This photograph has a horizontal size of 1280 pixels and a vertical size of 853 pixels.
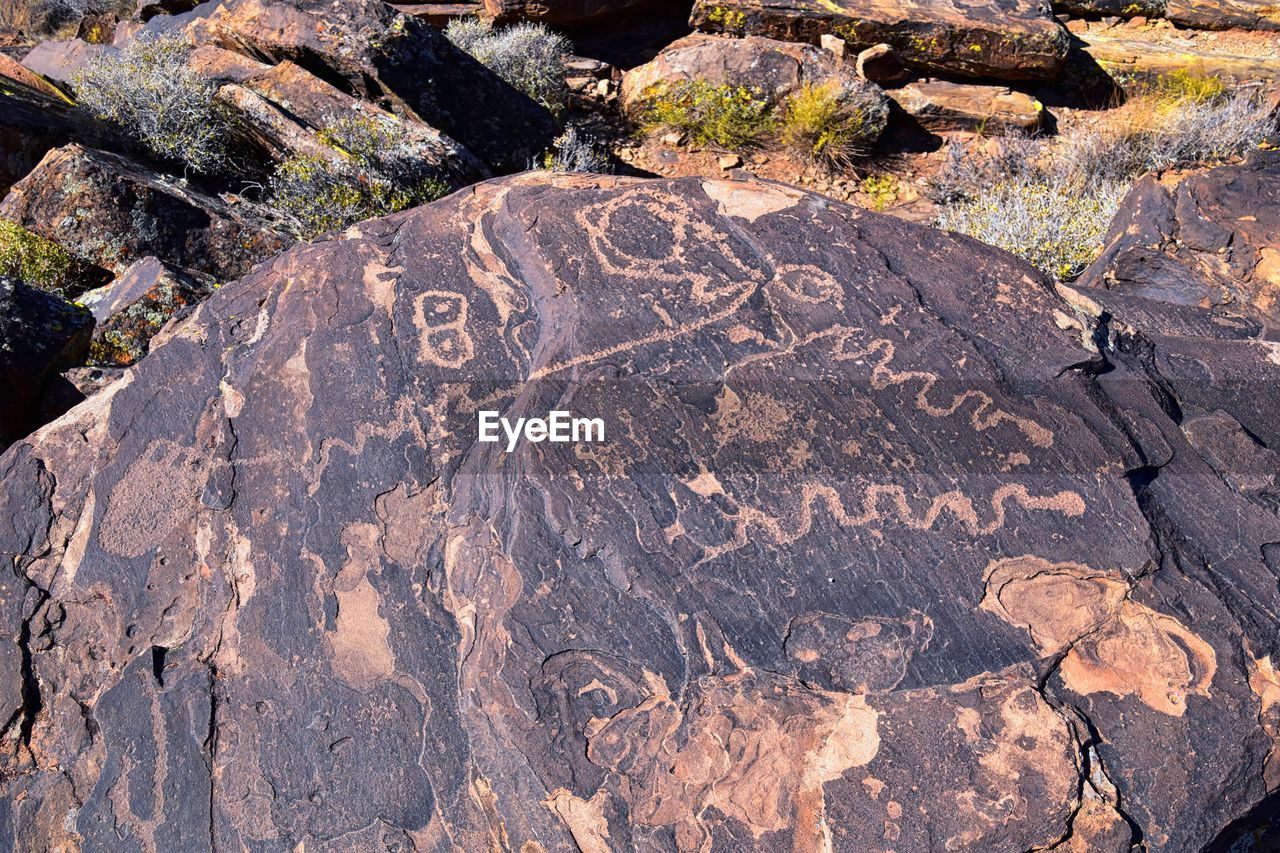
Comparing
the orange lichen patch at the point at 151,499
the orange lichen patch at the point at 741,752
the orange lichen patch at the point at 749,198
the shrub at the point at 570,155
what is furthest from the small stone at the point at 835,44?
the orange lichen patch at the point at 741,752

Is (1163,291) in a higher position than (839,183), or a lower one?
higher

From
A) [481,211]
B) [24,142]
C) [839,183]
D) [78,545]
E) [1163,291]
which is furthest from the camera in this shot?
[839,183]

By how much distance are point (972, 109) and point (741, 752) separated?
6153 millimetres

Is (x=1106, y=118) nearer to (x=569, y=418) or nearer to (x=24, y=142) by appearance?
(x=569, y=418)

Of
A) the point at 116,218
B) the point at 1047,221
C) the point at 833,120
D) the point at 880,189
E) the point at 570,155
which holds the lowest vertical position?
the point at 880,189

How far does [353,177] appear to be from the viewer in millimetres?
4816

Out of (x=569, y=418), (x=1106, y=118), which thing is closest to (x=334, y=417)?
(x=569, y=418)

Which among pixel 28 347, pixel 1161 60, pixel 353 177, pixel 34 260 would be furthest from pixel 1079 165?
pixel 34 260

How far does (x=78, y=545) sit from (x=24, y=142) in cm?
388

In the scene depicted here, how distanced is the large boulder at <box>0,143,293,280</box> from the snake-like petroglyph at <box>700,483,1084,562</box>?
130 inches

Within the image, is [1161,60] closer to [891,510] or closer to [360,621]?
[891,510]

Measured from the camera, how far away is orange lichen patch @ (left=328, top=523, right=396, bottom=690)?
186cm

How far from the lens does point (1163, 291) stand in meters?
3.04

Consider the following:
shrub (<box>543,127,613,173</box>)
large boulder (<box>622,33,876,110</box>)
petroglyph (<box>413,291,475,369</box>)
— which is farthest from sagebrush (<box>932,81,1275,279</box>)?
petroglyph (<box>413,291,475,369</box>)
